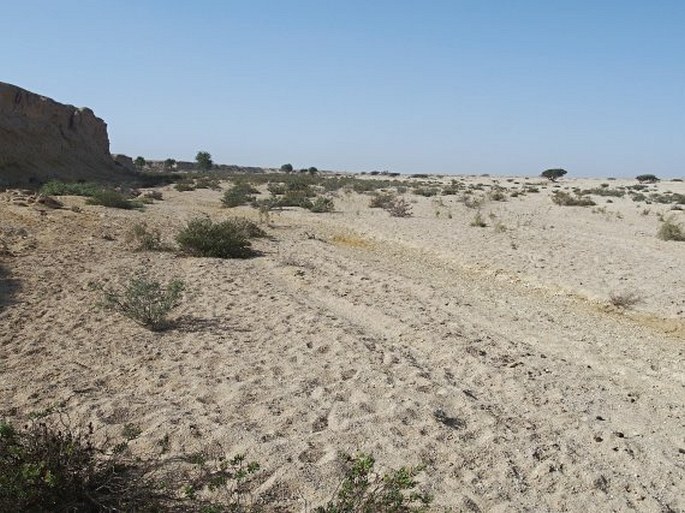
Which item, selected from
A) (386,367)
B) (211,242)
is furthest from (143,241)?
(386,367)

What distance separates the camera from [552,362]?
5863mm

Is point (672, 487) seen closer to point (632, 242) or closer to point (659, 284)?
point (659, 284)

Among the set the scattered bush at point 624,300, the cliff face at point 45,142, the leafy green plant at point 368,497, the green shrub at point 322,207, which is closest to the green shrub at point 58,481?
the leafy green plant at point 368,497

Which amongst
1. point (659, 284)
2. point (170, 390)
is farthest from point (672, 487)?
point (659, 284)

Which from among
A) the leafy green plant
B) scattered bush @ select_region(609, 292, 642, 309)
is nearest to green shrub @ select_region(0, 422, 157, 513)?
the leafy green plant

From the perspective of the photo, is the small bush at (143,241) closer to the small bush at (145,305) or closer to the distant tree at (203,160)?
the small bush at (145,305)

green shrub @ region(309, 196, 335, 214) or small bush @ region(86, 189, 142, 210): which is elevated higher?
small bush @ region(86, 189, 142, 210)

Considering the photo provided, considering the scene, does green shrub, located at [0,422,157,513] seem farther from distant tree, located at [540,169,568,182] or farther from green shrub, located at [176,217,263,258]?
Answer: distant tree, located at [540,169,568,182]

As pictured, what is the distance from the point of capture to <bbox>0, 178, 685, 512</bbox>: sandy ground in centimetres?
388

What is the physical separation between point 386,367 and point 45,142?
108 feet

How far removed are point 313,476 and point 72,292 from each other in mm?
5634

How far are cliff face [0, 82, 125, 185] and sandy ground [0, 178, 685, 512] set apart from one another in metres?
19.7

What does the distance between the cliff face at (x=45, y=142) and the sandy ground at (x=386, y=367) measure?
19724 millimetres

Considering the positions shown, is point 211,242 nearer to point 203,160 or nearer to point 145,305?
point 145,305
